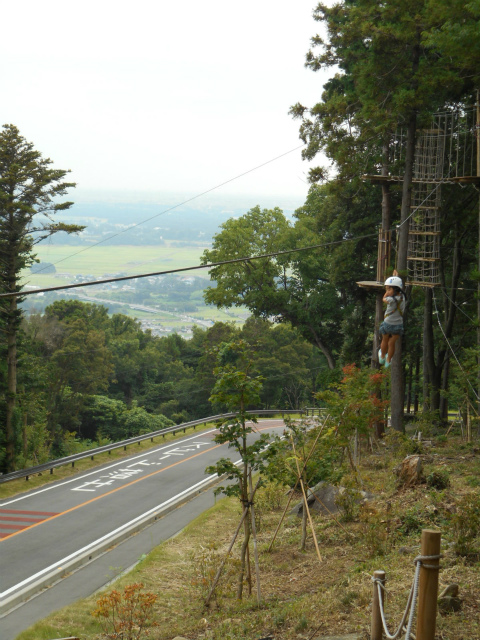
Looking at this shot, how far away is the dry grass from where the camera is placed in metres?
7.97

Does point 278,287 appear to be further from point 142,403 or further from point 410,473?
point 142,403

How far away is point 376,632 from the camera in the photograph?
670 cm

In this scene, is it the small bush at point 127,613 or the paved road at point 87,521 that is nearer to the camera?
the small bush at point 127,613

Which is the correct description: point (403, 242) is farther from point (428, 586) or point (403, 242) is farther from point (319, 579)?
point (428, 586)

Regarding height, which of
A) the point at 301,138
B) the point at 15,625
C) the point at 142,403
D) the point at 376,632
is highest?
the point at 301,138

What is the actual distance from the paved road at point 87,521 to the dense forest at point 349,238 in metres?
5.97

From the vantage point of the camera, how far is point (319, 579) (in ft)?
32.0

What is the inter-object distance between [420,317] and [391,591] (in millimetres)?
28249

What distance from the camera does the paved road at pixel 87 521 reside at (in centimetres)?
1486

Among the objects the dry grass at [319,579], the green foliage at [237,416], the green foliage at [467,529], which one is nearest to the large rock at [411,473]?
the dry grass at [319,579]

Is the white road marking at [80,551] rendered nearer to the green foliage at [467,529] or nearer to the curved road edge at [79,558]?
the curved road edge at [79,558]

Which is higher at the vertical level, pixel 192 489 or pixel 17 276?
pixel 17 276

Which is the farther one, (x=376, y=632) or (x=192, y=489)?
(x=192, y=489)

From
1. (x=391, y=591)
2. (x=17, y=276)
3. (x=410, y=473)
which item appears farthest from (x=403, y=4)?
(x=17, y=276)
